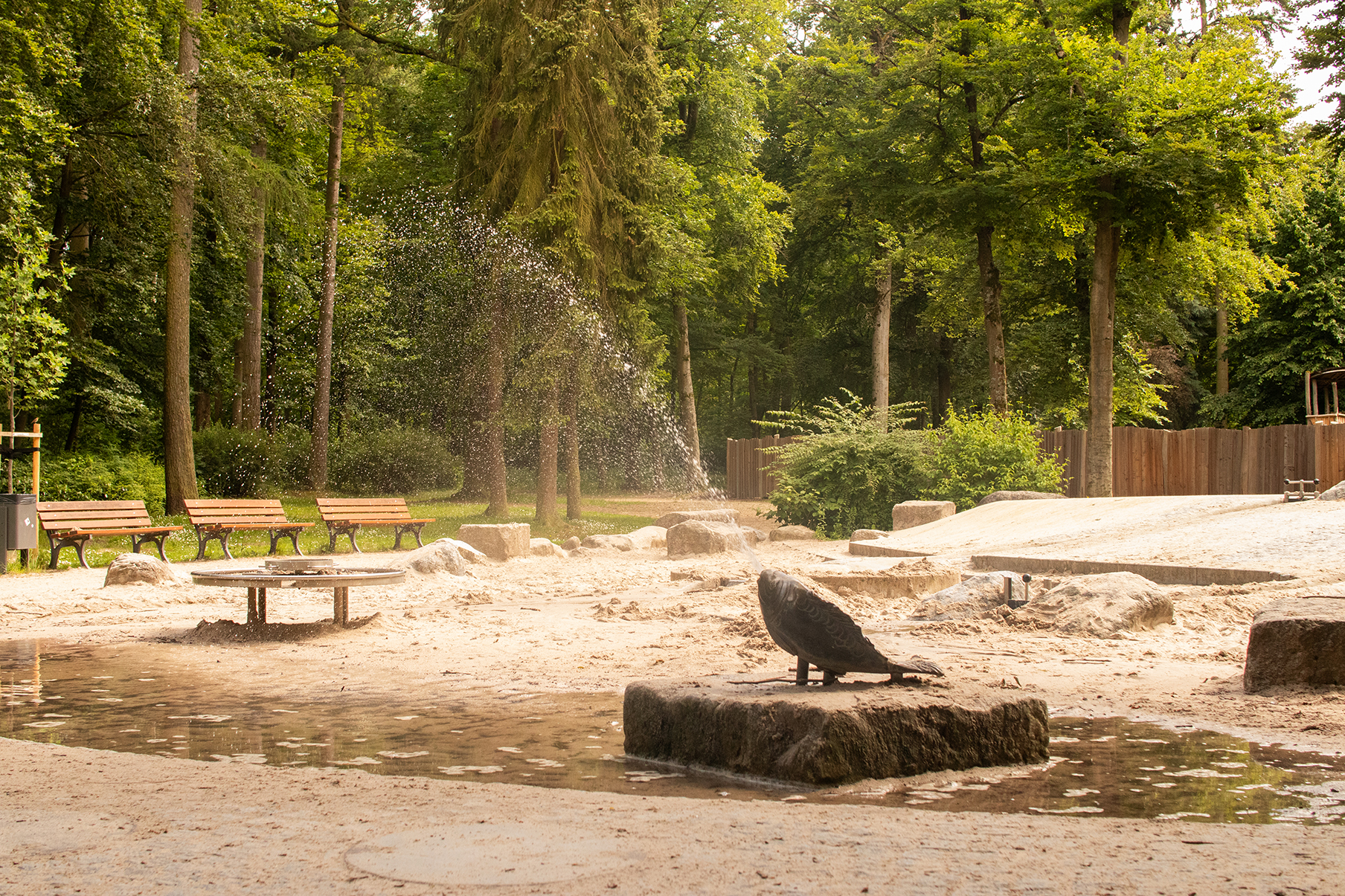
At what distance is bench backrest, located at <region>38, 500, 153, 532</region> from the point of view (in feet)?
47.7

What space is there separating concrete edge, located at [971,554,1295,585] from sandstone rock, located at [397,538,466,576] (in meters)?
6.56

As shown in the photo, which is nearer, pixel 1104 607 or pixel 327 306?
pixel 1104 607

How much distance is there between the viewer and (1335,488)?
14.8 meters

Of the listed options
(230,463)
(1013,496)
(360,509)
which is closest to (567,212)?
(360,509)

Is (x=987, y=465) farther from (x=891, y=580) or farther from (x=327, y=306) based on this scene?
(x=327, y=306)

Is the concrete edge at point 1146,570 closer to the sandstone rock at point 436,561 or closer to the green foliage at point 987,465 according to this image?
the sandstone rock at point 436,561

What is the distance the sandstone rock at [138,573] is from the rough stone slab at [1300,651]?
11.3 m

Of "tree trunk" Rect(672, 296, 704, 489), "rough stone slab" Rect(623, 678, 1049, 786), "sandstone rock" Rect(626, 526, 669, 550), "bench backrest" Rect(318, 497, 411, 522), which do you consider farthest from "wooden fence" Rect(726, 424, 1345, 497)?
"rough stone slab" Rect(623, 678, 1049, 786)

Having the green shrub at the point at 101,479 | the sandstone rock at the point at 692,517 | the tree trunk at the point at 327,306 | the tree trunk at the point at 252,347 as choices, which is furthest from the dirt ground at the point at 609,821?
the tree trunk at the point at 327,306

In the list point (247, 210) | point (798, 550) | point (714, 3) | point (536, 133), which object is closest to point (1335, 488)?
point (798, 550)

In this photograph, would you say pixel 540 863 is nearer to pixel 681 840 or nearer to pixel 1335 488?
pixel 681 840

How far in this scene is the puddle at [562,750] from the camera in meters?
4.50

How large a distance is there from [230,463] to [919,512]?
1638 cm

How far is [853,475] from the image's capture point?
21.9 m
